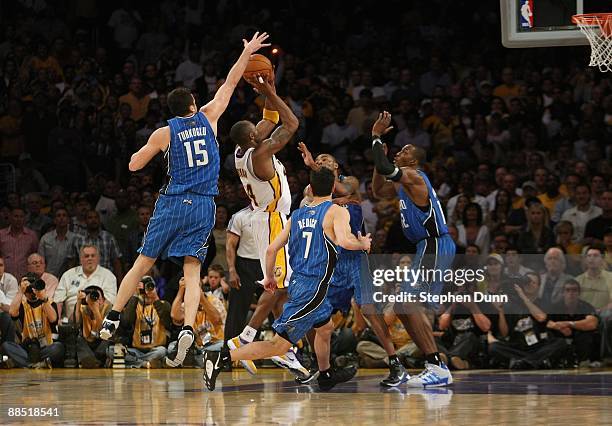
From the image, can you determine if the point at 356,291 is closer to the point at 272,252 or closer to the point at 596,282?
the point at 272,252

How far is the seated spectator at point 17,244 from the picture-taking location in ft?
49.6

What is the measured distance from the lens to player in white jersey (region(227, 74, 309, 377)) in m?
10.8

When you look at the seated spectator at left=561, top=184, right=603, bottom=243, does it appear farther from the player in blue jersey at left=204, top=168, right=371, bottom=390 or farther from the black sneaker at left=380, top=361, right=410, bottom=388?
the player in blue jersey at left=204, top=168, right=371, bottom=390

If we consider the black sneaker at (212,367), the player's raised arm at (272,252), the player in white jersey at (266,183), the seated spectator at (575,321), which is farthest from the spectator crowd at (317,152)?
the player's raised arm at (272,252)

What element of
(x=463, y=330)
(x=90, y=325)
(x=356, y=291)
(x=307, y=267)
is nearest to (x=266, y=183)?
(x=356, y=291)

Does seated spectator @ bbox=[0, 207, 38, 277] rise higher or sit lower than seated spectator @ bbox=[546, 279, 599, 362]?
higher

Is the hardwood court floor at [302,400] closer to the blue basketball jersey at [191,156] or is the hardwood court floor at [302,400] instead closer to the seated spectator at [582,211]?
the blue basketball jersey at [191,156]

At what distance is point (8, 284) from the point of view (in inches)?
558

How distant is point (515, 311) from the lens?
13180 millimetres

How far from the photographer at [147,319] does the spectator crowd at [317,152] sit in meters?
0.02

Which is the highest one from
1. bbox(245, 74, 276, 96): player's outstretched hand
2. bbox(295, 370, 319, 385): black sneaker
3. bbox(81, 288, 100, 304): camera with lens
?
bbox(245, 74, 276, 96): player's outstretched hand

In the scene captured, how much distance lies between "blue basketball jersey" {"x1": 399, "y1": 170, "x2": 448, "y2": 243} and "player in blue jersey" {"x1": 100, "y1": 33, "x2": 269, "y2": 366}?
1.89 m

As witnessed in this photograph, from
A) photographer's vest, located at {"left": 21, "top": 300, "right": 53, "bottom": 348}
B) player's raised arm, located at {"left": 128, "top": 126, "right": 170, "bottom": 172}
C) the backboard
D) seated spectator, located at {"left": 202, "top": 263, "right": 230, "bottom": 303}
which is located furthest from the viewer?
seated spectator, located at {"left": 202, "top": 263, "right": 230, "bottom": 303}

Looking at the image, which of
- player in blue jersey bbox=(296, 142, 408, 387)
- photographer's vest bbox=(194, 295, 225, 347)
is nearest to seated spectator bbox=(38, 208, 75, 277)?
photographer's vest bbox=(194, 295, 225, 347)
